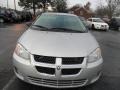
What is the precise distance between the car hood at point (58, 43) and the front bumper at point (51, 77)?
0.28 m

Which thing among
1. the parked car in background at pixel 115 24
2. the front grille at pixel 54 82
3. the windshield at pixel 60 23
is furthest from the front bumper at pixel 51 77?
the parked car in background at pixel 115 24

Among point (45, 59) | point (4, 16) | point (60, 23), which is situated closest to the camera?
point (45, 59)

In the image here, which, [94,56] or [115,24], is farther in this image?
[115,24]

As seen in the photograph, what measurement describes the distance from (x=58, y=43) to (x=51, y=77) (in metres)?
0.88

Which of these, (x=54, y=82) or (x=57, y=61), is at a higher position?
(x=57, y=61)

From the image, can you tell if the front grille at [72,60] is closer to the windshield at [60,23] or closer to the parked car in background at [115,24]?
the windshield at [60,23]

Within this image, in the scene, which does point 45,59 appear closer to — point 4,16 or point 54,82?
point 54,82

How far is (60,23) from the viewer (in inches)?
268

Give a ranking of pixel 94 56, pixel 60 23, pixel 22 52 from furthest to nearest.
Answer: pixel 60 23 → pixel 94 56 → pixel 22 52

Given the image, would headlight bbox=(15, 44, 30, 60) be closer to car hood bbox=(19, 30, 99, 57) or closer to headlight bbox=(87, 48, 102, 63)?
car hood bbox=(19, 30, 99, 57)

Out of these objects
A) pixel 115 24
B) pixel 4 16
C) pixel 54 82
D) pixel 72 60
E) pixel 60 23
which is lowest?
pixel 115 24

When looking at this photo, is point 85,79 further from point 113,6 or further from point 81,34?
point 113,6

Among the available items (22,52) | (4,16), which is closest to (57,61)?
(22,52)

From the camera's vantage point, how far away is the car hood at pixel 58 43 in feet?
16.1
